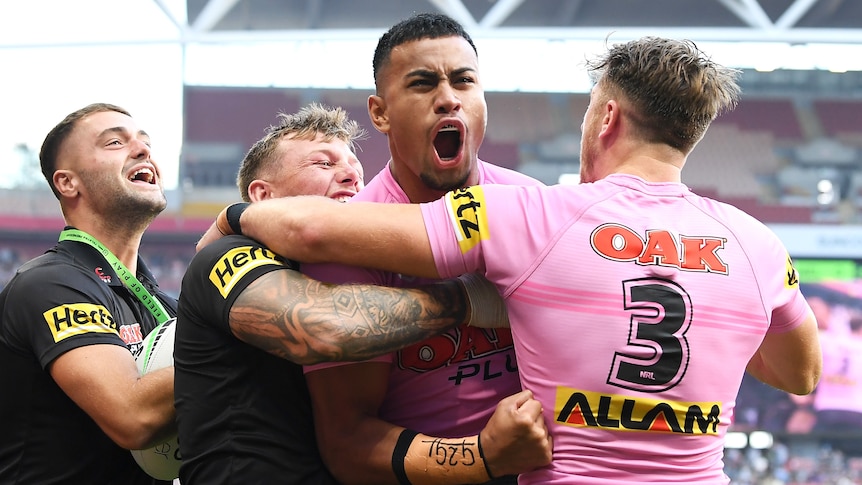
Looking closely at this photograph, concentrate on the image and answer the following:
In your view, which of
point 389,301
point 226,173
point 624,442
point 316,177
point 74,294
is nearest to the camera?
point 624,442

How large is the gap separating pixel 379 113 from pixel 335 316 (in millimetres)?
807

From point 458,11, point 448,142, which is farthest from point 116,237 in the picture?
point 458,11

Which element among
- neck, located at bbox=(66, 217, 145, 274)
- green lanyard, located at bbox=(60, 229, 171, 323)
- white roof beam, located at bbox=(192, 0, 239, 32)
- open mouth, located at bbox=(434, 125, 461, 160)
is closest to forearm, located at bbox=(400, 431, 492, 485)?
open mouth, located at bbox=(434, 125, 461, 160)

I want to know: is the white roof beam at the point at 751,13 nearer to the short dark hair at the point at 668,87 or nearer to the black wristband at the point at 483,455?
the short dark hair at the point at 668,87

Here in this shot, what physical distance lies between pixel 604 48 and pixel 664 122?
1.08 feet

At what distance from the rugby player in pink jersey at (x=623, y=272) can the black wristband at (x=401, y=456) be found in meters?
0.31

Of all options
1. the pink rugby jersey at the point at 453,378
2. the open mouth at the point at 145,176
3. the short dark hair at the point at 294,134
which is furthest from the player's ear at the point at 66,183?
the pink rugby jersey at the point at 453,378

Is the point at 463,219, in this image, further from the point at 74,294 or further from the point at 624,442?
the point at 74,294

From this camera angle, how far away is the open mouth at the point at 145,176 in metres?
3.93

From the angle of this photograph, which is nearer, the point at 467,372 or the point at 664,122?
the point at 664,122

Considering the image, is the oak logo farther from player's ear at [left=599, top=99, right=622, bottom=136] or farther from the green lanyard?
the green lanyard

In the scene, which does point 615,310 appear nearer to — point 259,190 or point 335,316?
point 335,316

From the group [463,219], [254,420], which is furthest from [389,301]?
[254,420]

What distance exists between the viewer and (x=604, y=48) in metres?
2.47
